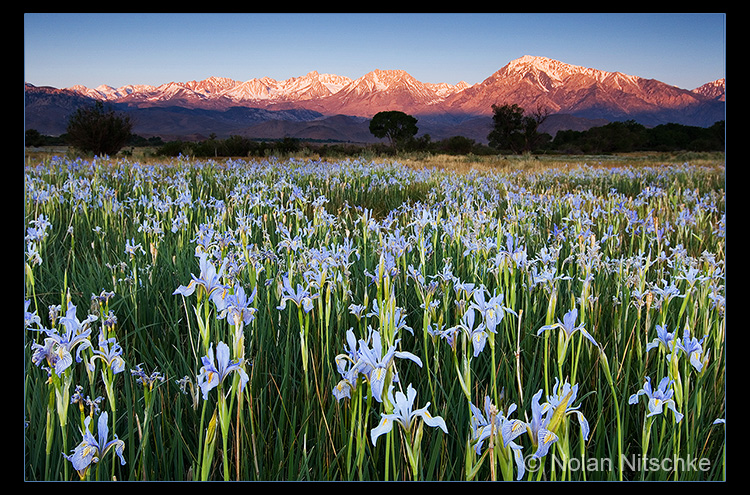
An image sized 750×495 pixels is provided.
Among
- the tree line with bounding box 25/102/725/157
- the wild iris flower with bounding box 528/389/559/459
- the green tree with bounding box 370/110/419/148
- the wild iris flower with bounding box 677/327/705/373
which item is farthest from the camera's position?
the green tree with bounding box 370/110/419/148

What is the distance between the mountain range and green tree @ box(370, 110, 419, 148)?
0.96m

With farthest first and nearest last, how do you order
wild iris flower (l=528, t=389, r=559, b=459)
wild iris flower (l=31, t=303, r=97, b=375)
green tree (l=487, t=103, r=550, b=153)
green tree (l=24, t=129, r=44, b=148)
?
green tree (l=487, t=103, r=550, b=153)
green tree (l=24, t=129, r=44, b=148)
wild iris flower (l=31, t=303, r=97, b=375)
wild iris flower (l=528, t=389, r=559, b=459)

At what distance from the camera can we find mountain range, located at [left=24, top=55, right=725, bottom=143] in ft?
10.7

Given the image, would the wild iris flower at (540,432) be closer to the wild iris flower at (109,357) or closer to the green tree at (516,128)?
the wild iris flower at (109,357)

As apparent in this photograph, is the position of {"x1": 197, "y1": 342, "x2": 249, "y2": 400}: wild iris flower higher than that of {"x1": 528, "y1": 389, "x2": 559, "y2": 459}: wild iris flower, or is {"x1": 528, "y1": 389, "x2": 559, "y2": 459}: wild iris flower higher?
{"x1": 197, "y1": 342, "x2": 249, "y2": 400}: wild iris flower

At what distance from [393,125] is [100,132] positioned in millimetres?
3421

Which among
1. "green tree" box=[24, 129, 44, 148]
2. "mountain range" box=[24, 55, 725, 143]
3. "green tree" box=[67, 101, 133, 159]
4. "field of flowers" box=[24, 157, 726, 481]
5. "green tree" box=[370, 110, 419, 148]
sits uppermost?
Result: "green tree" box=[370, 110, 419, 148]

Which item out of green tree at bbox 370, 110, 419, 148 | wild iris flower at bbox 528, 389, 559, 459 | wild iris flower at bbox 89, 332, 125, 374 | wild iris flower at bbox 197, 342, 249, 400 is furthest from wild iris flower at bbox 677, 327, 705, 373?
green tree at bbox 370, 110, 419, 148

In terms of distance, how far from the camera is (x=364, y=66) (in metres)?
3.18

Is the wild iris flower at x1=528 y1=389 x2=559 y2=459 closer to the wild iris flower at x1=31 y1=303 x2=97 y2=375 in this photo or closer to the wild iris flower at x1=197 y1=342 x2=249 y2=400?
the wild iris flower at x1=197 y1=342 x2=249 y2=400

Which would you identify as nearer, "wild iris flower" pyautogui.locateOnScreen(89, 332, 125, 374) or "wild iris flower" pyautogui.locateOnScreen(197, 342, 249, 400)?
"wild iris flower" pyautogui.locateOnScreen(197, 342, 249, 400)

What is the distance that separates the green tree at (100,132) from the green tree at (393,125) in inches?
99.9

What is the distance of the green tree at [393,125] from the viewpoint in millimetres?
5574
